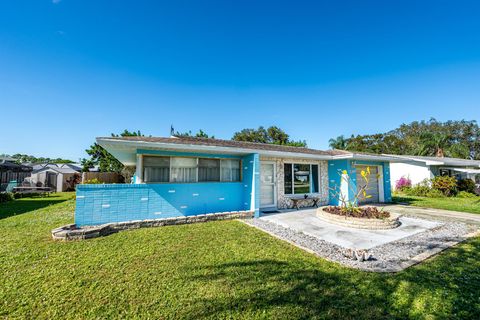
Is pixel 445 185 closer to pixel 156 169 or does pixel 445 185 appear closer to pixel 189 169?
pixel 189 169

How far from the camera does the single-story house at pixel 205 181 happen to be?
23.6 feet

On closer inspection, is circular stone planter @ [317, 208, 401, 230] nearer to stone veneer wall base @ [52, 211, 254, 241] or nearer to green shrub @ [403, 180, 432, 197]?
stone veneer wall base @ [52, 211, 254, 241]

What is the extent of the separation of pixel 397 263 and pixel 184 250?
512 centimetres

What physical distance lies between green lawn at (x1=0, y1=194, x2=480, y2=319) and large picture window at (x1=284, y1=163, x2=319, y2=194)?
5.97 metres

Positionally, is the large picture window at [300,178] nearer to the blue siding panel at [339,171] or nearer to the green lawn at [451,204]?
the blue siding panel at [339,171]

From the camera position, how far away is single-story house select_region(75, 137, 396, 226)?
7.18m

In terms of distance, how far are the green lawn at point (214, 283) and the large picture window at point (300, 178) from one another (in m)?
5.97

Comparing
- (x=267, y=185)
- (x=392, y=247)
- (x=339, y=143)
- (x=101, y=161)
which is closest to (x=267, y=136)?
(x=339, y=143)

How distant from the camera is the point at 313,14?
37.9 feet

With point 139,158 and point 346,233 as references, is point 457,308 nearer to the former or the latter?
point 346,233

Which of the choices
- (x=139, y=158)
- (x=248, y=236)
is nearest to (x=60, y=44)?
(x=139, y=158)

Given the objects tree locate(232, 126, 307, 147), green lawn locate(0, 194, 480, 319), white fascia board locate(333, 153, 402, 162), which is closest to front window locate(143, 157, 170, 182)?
green lawn locate(0, 194, 480, 319)

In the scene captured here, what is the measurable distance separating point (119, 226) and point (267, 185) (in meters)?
6.96

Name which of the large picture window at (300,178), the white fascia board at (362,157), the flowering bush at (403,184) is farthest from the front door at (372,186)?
the flowering bush at (403,184)
